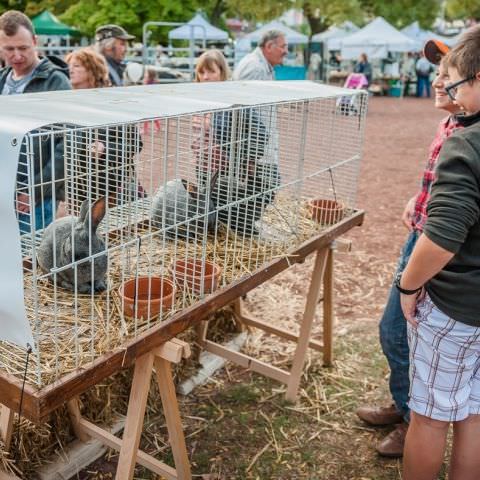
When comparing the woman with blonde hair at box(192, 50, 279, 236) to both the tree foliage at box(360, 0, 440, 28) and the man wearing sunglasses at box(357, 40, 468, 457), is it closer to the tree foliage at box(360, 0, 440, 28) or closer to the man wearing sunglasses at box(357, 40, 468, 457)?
the man wearing sunglasses at box(357, 40, 468, 457)

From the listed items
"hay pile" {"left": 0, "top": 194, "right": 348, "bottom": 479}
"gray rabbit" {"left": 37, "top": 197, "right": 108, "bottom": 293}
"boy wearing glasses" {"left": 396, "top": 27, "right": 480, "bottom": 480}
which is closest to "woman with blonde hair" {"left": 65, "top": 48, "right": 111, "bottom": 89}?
"hay pile" {"left": 0, "top": 194, "right": 348, "bottom": 479}

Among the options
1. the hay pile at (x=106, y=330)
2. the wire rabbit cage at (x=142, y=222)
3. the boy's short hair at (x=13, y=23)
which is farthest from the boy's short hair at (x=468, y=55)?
the boy's short hair at (x=13, y=23)

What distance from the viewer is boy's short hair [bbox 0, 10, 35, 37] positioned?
10.6 feet

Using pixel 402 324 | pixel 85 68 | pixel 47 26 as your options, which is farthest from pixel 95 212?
pixel 47 26

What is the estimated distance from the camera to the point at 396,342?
107 inches

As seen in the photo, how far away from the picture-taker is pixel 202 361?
137 inches

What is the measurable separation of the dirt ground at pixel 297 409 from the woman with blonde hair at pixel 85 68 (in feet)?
6.21

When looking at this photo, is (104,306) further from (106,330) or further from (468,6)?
(468,6)

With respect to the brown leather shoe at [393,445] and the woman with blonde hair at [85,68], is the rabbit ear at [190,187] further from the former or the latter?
the woman with blonde hair at [85,68]

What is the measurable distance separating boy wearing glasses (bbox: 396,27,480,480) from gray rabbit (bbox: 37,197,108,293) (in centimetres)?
98

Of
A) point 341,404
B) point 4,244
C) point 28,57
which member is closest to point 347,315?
point 341,404

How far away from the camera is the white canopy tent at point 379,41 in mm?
20609

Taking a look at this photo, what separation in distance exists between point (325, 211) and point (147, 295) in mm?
1359

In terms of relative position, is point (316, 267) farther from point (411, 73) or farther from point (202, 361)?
point (411, 73)
